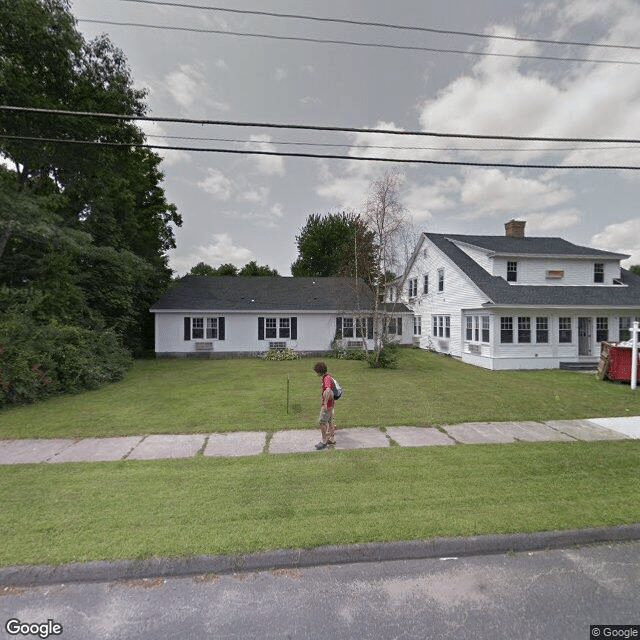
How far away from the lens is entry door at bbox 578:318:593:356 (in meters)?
16.5

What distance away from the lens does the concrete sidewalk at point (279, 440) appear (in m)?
5.63

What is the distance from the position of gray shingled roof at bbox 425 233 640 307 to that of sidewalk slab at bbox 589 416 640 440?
812cm

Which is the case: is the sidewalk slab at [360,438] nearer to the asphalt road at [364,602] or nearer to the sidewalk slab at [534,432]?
the sidewalk slab at [534,432]

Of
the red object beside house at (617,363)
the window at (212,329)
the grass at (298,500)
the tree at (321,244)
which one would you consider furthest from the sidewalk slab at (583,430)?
the tree at (321,244)

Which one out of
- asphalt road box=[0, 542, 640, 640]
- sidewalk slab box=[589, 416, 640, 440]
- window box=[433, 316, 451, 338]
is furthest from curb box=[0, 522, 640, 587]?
window box=[433, 316, 451, 338]

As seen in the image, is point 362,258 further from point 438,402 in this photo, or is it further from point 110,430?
point 110,430

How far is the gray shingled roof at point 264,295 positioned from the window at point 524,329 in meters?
7.63

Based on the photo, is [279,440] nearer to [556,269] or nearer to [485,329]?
[485,329]

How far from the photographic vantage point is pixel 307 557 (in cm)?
323

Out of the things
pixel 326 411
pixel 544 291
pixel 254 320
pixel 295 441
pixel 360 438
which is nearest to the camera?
pixel 326 411

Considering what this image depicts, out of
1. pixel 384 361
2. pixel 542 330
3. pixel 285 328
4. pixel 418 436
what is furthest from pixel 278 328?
pixel 418 436

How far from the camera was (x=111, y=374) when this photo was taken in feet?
40.6

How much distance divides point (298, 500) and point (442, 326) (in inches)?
727

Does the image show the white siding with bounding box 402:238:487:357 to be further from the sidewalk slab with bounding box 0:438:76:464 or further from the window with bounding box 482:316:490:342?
the sidewalk slab with bounding box 0:438:76:464
